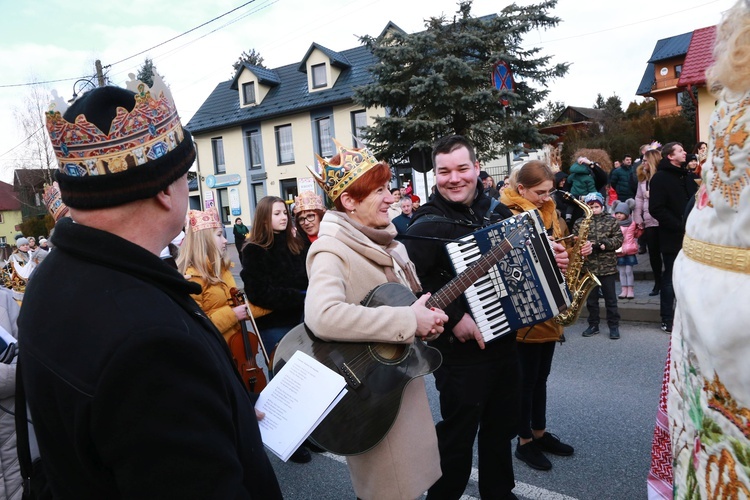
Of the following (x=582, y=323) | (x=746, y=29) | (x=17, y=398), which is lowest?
(x=582, y=323)

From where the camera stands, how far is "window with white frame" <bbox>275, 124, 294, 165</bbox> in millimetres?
28141

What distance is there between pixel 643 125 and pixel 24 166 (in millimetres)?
37767

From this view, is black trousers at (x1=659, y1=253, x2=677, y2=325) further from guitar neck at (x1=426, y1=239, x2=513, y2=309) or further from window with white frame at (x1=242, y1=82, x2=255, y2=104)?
window with white frame at (x1=242, y1=82, x2=255, y2=104)

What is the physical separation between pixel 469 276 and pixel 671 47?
62545 millimetres

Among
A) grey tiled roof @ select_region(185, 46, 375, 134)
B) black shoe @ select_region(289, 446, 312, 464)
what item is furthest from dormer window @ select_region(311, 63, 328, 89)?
black shoe @ select_region(289, 446, 312, 464)

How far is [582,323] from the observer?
7.46m

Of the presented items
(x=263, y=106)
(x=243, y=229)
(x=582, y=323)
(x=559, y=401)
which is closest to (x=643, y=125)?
(x=263, y=106)

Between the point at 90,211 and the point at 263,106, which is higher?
the point at 263,106

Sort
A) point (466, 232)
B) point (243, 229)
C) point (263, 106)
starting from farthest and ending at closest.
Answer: point (263, 106), point (243, 229), point (466, 232)

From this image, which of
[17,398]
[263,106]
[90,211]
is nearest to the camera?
[90,211]

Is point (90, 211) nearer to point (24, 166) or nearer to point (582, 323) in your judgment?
point (582, 323)

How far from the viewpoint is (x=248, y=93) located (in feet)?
98.2

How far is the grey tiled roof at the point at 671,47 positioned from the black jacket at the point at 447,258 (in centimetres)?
5977

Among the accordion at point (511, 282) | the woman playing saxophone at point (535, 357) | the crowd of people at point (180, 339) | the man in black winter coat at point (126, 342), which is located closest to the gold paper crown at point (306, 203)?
the woman playing saxophone at point (535, 357)
